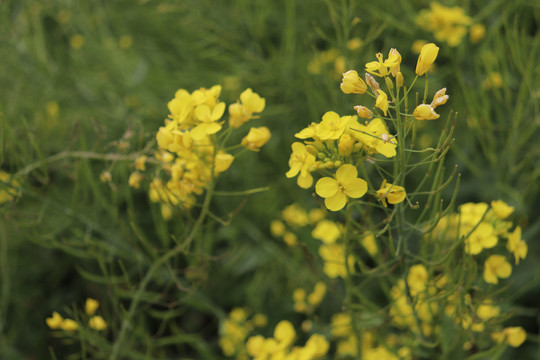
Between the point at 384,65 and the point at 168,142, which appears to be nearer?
the point at 384,65

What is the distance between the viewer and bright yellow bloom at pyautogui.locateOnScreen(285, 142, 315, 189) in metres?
0.75

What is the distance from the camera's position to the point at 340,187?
28.2 inches

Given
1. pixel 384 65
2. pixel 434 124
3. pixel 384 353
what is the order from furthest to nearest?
pixel 434 124, pixel 384 353, pixel 384 65

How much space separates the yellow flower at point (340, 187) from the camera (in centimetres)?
70

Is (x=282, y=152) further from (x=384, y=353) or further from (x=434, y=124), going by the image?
(x=384, y=353)

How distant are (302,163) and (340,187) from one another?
8cm

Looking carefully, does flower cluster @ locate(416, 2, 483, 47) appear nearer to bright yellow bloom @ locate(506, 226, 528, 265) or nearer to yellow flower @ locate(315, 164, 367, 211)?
bright yellow bloom @ locate(506, 226, 528, 265)

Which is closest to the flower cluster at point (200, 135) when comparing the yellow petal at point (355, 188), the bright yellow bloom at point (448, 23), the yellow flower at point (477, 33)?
the yellow petal at point (355, 188)

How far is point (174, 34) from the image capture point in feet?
6.84

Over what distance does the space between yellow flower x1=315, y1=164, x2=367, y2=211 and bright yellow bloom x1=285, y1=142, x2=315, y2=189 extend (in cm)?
5

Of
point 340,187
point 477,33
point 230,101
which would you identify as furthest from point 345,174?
point 230,101

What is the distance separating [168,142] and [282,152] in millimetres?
1058

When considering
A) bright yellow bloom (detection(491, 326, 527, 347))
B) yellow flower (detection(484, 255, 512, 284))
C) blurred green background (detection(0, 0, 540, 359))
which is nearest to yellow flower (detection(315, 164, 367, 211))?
yellow flower (detection(484, 255, 512, 284))

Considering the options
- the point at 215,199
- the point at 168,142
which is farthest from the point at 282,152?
the point at 168,142
